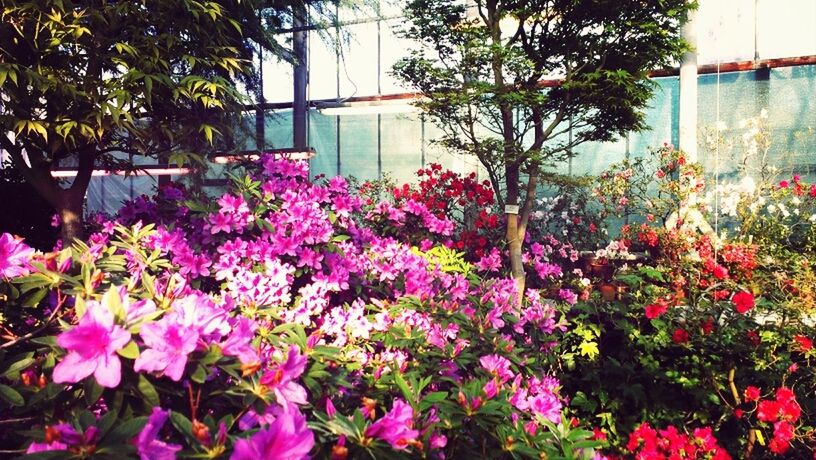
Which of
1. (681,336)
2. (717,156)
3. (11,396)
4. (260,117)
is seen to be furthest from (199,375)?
(260,117)

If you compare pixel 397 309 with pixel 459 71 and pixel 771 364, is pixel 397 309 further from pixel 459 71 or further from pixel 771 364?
pixel 459 71

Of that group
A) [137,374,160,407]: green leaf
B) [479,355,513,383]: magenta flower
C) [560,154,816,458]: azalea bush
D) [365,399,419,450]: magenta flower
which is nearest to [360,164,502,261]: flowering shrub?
[560,154,816,458]: azalea bush

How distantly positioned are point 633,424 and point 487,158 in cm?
205

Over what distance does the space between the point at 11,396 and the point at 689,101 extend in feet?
20.9

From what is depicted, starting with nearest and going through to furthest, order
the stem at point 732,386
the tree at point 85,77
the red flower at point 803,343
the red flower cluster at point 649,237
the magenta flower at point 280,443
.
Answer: the magenta flower at point 280,443 → the red flower at point 803,343 → the stem at point 732,386 → the tree at point 85,77 → the red flower cluster at point 649,237

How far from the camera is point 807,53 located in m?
5.85

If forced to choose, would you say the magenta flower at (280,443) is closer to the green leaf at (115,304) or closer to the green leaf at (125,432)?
the green leaf at (125,432)

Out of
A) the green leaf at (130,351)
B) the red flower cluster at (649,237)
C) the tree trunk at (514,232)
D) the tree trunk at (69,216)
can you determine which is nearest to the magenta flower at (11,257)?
the green leaf at (130,351)

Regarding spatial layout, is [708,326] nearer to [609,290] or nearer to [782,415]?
[782,415]

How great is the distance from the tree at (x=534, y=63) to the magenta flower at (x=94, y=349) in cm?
307

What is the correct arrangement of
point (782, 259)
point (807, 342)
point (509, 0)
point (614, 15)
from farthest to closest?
point (782, 259) < point (509, 0) < point (614, 15) < point (807, 342)

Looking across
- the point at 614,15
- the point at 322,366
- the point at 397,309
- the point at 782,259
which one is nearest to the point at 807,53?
the point at 782,259

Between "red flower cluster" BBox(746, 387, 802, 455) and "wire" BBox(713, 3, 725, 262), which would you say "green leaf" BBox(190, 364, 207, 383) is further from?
"wire" BBox(713, 3, 725, 262)

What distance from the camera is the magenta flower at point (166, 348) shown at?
1.98 feet
